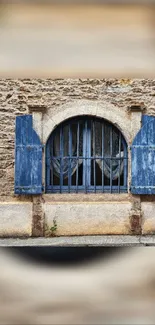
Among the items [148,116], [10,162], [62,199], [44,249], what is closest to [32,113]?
[10,162]

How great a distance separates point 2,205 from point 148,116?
2.54 meters

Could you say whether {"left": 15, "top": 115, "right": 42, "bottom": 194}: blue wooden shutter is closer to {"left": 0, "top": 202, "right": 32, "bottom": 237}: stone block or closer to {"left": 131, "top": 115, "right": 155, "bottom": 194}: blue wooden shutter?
{"left": 0, "top": 202, "right": 32, "bottom": 237}: stone block

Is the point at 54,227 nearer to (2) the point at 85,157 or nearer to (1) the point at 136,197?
(2) the point at 85,157

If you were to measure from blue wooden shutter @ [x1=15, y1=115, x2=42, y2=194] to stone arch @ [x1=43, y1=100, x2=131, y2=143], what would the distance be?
0.22 meters

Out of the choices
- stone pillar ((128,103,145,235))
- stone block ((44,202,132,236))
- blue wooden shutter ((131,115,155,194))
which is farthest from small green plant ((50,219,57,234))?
blue wooden shutter ((131,115,155,194))

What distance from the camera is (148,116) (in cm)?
599

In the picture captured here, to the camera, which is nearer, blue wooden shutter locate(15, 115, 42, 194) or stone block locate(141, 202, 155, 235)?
blue wooden shutter locate(15, 115, 42, 194)

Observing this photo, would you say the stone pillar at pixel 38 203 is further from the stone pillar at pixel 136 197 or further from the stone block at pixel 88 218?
the stone pillar at pixel 136 197

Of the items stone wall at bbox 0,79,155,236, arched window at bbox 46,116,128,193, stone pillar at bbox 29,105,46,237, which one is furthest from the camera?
arched window at bbox 46,116,128,193

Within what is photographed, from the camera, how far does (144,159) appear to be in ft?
19.5

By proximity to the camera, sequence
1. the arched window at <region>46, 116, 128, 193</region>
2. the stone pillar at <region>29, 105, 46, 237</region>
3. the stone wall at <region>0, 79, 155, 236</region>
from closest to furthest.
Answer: the stone pillar at <region>29, 105, 46, 237</region> < the stone wall at <region>0, 79, 155, 236</region> < the arched window at <region>46, 116, 128, 193</region>

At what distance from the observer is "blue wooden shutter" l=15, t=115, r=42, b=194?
19.2 ft

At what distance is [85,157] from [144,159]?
888 millimetres

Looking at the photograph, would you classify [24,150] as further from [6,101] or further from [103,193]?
[103,193]
